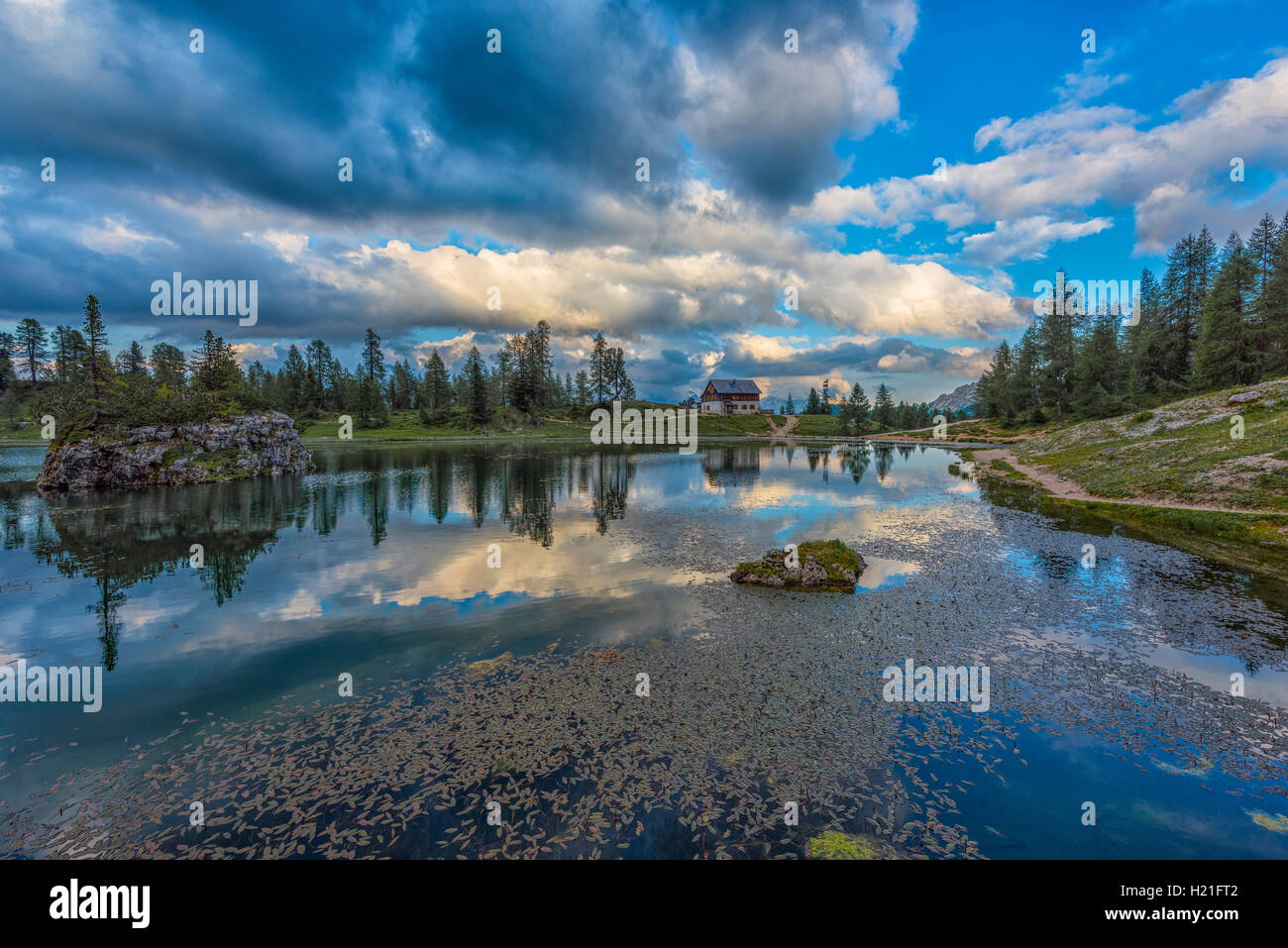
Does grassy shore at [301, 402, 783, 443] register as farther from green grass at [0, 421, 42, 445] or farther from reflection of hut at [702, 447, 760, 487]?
green grass at [0, 421, 42, 445]

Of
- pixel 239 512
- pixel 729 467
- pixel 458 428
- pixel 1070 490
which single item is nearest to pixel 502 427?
pixel 458 428

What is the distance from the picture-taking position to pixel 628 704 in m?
12.4

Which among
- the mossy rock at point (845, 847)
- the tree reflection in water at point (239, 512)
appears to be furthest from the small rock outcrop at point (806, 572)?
the mossy rock at point (845, 847)

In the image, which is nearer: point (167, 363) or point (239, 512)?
point (239, 512)

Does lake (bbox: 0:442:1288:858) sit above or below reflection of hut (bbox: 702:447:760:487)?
below

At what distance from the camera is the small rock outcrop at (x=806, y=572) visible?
69.3ft

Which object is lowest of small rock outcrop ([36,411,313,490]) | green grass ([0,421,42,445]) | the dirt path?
the dirt path

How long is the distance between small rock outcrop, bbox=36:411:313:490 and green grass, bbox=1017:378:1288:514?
299ft

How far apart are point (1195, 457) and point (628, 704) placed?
55.4 m

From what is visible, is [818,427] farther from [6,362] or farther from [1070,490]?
[6,362]

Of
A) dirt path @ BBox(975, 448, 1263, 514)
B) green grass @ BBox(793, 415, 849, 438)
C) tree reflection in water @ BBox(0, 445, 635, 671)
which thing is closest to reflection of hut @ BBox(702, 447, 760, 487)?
tree reflection in water @ BBox(0, 445, 635, 671)

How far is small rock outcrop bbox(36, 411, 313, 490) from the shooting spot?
48594mm
